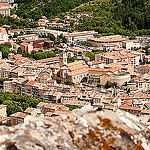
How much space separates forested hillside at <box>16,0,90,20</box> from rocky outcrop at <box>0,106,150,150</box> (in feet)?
93.6

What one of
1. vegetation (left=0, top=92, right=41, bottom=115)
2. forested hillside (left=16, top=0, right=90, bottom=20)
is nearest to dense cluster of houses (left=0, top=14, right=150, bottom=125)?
vegetation (left=0, top=92, right=41, bottom=115)

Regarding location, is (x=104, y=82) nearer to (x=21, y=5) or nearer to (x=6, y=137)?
(x=6, y=137)

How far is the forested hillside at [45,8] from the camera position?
3036 centimetres

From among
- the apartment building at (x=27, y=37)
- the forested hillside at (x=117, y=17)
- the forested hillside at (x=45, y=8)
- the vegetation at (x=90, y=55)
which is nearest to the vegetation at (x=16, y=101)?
the vegetation at (x=90, y=55)

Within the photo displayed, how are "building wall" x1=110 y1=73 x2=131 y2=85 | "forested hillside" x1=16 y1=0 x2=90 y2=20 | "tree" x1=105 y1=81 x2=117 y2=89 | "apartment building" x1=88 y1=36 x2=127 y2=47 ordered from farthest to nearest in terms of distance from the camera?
"forested hillside" x1=16 y1=0 x2=90 y2=20
"apartment building" x1=88 y1=36 x2=127 y2=47
"building wall" x1=110 y1=73 x2=131 y2=85
"tree" x1=105 y1=81 x2=117 y2=89

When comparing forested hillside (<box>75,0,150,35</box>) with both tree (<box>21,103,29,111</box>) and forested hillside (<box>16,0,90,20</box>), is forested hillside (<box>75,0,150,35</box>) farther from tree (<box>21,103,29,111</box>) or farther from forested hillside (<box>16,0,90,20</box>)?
tree (<box>21,103,29,111</box>)

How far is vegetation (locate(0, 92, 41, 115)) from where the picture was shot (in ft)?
45.0

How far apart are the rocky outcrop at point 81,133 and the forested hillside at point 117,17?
25.6m

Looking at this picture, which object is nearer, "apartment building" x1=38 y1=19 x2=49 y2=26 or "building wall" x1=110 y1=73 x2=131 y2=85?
"building wall" x1=110 y1=73 x2=131 y2=85

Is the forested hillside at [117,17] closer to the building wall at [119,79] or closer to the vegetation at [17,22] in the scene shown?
the vegetation at [17,22]

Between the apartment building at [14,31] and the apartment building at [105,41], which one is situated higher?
the apartment building at [14,31]

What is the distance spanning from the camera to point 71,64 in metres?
18.2

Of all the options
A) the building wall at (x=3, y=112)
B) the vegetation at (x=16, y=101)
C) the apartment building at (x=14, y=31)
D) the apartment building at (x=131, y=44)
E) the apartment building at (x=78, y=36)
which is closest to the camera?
the building wall at (x=3, y=112)

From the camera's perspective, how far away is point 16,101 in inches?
593
